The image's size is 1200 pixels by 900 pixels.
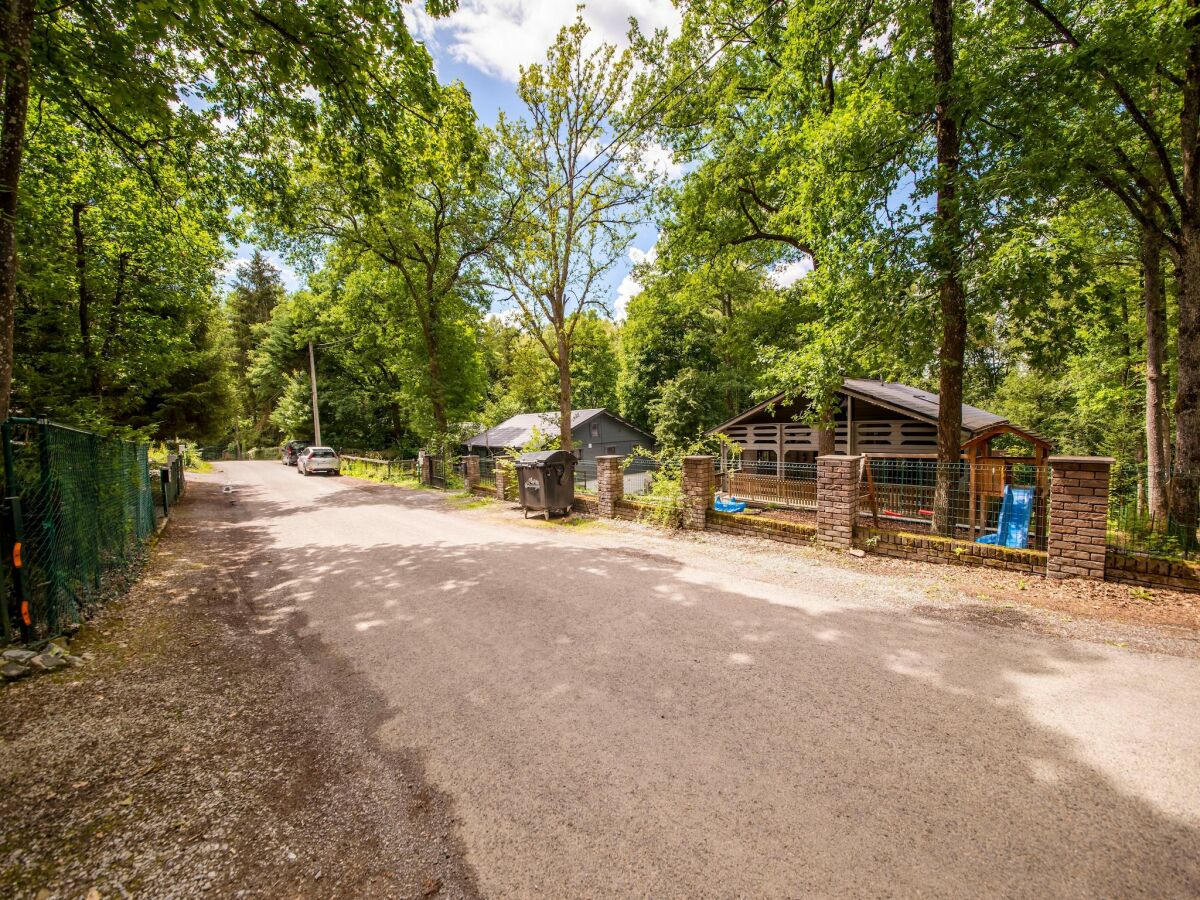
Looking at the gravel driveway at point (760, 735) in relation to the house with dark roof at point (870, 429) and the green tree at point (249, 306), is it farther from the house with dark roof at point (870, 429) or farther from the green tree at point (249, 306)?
the green tree at point (249, 306)

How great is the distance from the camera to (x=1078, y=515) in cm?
512

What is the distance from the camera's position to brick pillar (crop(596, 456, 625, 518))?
10.1m

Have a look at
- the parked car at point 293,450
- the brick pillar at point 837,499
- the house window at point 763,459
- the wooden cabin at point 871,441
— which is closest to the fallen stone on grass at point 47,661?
the brick pillar at point 837,499

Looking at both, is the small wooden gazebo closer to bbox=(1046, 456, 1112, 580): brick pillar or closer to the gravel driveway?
bbox=(1046, 456, 1112, 580): brick pillar

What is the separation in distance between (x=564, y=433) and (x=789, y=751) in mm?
12702

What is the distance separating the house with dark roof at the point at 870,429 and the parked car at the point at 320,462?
18.4 m

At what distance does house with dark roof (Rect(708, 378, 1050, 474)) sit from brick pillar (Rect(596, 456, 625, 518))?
336 centimetres

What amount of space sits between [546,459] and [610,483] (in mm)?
1540

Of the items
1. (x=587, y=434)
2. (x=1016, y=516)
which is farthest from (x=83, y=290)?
(x=587, y=434)

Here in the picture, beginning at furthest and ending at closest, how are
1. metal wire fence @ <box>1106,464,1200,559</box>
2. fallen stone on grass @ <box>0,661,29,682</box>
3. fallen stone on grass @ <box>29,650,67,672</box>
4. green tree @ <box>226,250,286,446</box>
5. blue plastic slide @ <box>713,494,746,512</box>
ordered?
green tree @ <box>226,250,286,446</box>
blue plastic slide @ <box>713,494,746,512</box>
metal wire fence @ <box>1106,464,1200,559</box>
fallen stone on grass @ <box>29,650,67,672</box>
fallen stone on grass @ <box>0,661,29,682</box>

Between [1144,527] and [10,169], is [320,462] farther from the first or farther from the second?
[1144,527]

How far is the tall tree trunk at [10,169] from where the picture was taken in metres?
4.22

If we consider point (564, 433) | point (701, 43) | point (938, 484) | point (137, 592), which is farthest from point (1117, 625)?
point (701, 43)

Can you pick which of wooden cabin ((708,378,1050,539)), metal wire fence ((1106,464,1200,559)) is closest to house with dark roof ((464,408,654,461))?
wooden cabin ((708,378,1050,539))
